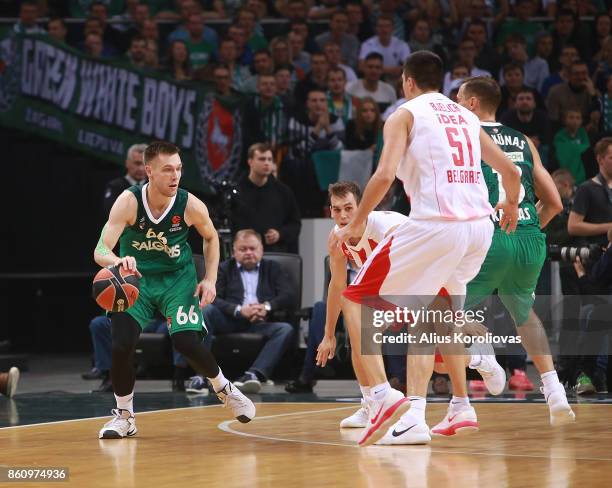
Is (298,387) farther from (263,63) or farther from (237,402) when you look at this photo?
(263,63)

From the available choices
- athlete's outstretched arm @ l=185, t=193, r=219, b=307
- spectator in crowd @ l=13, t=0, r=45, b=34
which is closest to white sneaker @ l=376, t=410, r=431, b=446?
athlete's outstretched arm @ l=185, t=193, r=219, b=307

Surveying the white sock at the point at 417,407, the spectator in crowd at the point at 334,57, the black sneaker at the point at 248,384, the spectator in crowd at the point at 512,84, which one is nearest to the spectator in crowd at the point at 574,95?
the spectator in crowd at the point at 512,84

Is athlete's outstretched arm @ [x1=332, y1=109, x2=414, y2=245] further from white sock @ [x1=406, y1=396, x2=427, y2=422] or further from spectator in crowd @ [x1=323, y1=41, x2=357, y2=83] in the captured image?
spectator in crowd @ [x1=323, y1=41, x2=357, y2=83]

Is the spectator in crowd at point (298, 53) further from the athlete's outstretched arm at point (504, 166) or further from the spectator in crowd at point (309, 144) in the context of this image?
the athlete's outstretched arm at point (504, 166)

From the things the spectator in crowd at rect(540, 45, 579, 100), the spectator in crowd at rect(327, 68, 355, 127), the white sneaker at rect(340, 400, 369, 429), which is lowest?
the white sneaker at rect(340, 400, 369, 429)

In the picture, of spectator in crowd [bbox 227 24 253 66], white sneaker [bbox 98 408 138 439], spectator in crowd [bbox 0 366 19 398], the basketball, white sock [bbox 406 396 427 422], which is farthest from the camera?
spectator in crowd [bbox 227 24 253 66]

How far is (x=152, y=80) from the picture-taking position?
13422 mm

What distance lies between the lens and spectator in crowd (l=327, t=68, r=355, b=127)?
12.9m

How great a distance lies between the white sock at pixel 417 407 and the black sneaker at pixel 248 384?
3735 mm

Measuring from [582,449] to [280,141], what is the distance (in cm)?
722

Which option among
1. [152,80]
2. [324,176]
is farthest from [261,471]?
[152,80]

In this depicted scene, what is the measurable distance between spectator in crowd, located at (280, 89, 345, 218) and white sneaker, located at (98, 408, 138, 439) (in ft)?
19.1

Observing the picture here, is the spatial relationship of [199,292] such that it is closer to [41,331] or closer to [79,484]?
[79,484]

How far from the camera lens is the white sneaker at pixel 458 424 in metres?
6.88
